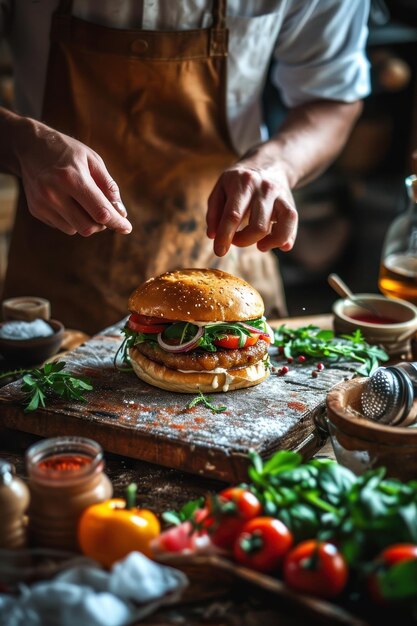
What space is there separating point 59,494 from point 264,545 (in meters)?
0.44

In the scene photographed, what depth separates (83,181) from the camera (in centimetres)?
217

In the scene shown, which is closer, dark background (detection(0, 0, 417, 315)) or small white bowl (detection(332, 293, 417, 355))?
small white bowl (detection(332, 293, 417, 355))

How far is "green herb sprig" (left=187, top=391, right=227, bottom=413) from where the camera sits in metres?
2.18

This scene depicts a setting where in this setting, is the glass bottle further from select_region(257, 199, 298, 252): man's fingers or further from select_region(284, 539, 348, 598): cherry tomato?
select_region(284, 539, 348, 598): cherry tomato

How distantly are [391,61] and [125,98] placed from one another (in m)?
2.99

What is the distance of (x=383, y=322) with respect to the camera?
2.89 m

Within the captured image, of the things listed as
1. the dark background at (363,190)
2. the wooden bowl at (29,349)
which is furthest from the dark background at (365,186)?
the wooden bowl at (29,349)

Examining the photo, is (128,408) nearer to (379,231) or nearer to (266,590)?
(266,590)

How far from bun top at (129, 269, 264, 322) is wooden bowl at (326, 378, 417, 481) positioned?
56cm

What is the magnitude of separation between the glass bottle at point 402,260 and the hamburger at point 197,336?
2.92 ft

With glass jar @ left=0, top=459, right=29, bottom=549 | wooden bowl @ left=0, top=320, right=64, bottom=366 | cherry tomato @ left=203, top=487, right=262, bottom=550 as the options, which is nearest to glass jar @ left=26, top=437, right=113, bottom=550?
glass jar @ left=0, top=459, right=29, bottom=549

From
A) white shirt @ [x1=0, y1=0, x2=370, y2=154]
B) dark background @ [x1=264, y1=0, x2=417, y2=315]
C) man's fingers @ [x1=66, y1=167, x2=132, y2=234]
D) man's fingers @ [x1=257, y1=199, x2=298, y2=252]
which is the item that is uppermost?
white shirt @ [x1=0, y1=0, x2=370, y2=154]

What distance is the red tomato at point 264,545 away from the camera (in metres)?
1.44

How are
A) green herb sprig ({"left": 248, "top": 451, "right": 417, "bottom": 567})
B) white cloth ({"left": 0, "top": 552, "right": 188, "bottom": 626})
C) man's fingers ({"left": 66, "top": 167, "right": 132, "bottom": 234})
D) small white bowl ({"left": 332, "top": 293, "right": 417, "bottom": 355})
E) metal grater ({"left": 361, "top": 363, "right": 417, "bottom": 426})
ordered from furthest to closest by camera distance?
small white bowl ({"left": 332, "top": 293, "right": 417, "bottom": 355}) → man's fingers ({"left": 66, "top": 167, "right": 132, "bottom": 234}) → metal grater ({"left": 361, "top": 363, "right": 417, "bottom": 426}) → green herb sprig ({"left": 248, "top": 451, "right": 417, "bottom": 567}) → white cloth ({"left": 0, "top": 552, "right": 188, "bottom": 626})
